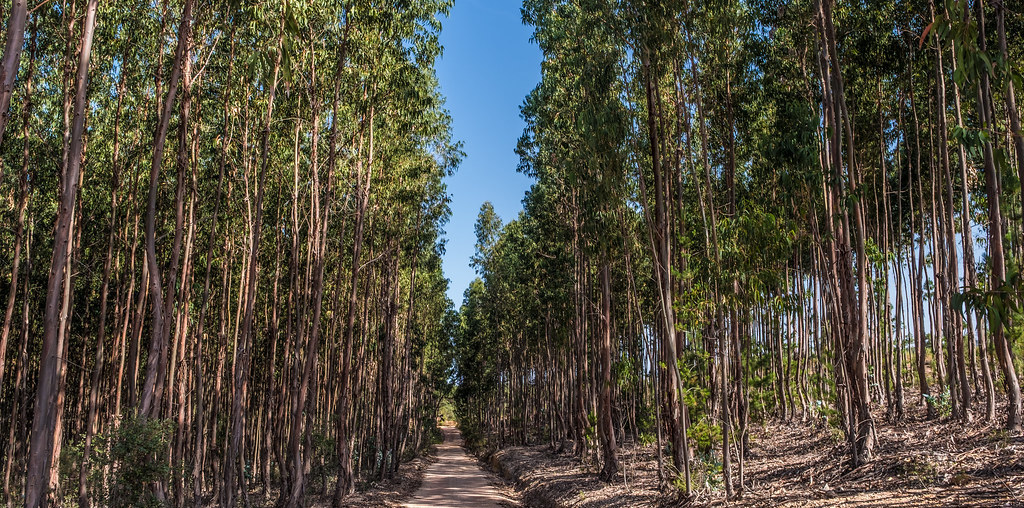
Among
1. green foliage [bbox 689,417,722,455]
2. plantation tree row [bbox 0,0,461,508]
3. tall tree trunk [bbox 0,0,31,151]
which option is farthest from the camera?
green foliage [bbox 689,417,722,455]

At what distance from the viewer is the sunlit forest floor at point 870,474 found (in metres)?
7.22

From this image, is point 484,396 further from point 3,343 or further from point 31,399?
point 3,343

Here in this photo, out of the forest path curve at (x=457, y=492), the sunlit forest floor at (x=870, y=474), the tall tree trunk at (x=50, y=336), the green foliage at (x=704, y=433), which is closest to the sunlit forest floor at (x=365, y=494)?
the forest path curve at (x=457, y=492)

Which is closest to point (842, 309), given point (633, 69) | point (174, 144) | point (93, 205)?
point (633, 69)

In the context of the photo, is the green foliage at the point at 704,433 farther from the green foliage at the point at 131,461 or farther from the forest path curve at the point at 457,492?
the forest path curve at the point at 457,492

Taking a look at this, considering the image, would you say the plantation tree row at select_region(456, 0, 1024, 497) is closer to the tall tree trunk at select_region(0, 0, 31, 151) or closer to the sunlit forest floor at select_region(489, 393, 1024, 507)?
the sunlit forest floor at select_region(489, 393, 1024, 507)

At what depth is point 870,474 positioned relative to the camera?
8.88 m

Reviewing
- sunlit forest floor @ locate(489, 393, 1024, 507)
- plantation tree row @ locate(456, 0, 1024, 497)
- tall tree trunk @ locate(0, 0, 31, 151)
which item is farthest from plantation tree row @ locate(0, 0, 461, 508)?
sunlit forest floor @ locate(489, 393, 1024, 507)

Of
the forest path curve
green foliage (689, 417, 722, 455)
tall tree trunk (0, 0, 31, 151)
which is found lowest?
the forest path curve

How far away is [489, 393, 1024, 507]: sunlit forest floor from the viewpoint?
23.7ft

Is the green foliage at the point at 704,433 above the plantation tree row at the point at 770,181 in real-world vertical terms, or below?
below

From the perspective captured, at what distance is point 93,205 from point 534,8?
1267 centimetres

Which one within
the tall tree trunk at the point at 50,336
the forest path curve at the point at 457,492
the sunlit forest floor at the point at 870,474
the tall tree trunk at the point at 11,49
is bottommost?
the forest path curve at the point at 457,492

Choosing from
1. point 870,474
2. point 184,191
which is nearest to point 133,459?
point 184,191
